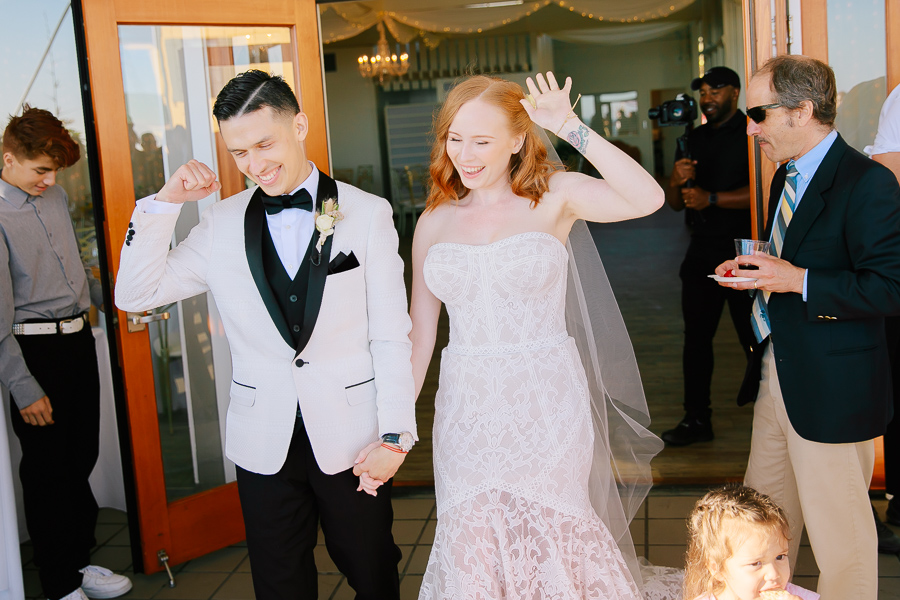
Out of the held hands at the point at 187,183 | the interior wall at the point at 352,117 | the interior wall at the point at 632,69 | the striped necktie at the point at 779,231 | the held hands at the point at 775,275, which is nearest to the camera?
the held hands at the point at 187,183

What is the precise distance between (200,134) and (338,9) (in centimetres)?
678

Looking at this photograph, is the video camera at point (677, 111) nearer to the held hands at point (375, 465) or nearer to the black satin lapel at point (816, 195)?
the black satin lapel at point (816, 195)

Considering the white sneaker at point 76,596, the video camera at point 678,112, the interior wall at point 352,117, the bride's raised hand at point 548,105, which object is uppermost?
the interior wall at point 352,117

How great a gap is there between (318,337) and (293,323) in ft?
0.24

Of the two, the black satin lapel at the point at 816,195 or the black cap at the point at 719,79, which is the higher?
the black cap at the point at 719,79

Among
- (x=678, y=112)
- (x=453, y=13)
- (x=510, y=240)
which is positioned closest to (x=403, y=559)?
(x=510, y=240)

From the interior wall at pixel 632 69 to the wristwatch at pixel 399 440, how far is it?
11263 millimetres

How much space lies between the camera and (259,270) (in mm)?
2051

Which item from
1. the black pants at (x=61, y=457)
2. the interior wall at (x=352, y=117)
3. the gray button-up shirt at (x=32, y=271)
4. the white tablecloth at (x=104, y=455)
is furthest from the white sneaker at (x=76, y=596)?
the interior wall at (x=352, y=117)

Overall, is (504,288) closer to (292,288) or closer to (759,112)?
(292,288)

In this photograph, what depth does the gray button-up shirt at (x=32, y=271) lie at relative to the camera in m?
2.85

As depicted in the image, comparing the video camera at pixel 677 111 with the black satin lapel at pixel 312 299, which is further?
the video camera at pixel 677 111

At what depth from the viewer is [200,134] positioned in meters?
3.41

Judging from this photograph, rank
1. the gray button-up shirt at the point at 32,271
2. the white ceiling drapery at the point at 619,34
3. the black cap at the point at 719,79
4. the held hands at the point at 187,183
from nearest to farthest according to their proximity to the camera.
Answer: the held hands at the point at 187,183
the gray button-up shirt at the point at 32,271
the black cap at the point at 719,79
the white ceiling drapery at the point at 619,34
